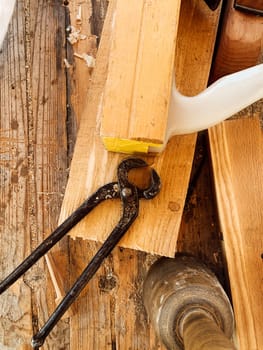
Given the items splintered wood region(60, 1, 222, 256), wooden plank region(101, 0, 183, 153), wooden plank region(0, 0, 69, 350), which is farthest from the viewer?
wooden plank region(0, 0, 69, 350)

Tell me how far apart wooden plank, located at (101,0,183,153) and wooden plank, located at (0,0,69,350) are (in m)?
0.32

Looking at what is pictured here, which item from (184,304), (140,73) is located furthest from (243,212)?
(140,73)

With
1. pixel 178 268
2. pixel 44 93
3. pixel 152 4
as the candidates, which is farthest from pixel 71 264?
pixel 152 4

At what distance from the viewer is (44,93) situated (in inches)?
39.9

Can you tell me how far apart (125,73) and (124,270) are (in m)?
0.41

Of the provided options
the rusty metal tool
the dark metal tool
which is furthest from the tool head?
the rusty metal tool

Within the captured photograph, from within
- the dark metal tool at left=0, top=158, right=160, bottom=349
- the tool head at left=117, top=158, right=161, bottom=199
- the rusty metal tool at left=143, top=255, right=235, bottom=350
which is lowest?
the rusty metal tool at left=143, top=255, right=235, bottom=350

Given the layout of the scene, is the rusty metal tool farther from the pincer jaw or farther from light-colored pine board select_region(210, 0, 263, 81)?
light-colored pine board select_region(210, 0, 263, 81)

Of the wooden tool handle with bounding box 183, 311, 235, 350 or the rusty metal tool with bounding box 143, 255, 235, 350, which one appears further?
the rusty metal tool with bounding box 143, 255, 235, 350

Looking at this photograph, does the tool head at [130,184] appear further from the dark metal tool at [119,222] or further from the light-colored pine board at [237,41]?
the light-colored pine board at [237,41]

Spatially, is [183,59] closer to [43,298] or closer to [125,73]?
[125,73]

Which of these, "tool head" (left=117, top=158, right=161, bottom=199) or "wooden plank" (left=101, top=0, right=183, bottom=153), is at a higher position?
"wooden plank" (left=101, top=0, right=183, bottom=153)

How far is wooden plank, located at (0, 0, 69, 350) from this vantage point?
37.5 inches

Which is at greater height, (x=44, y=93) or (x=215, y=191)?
(x=44, y=93)
